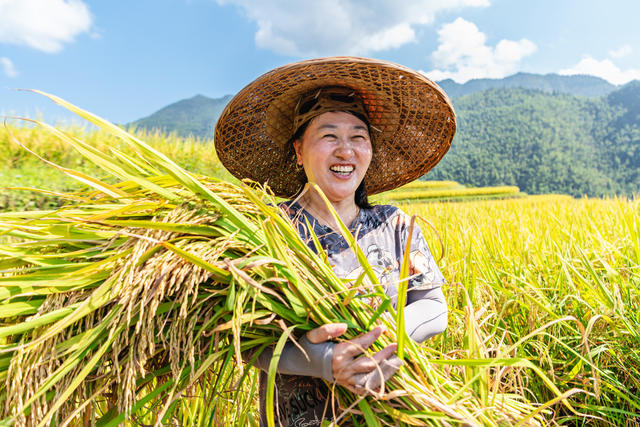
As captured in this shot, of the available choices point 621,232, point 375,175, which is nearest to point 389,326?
point 375,175

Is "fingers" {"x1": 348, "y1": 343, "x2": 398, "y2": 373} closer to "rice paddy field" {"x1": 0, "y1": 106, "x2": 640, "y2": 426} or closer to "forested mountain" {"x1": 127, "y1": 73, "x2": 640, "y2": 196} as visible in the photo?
"rice paddy field" {"x1": 0, "y1": 106, "x2": 640, "y2": 426}

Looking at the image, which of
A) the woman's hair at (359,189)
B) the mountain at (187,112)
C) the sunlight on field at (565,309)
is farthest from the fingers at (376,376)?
the mountain at (187,112)

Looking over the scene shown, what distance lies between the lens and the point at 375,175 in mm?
1836

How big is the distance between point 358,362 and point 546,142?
108 meters

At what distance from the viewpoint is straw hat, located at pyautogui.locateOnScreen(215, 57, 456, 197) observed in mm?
1334

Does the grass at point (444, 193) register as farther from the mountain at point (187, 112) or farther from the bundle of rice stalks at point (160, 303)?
the mountain at point (187, 112)

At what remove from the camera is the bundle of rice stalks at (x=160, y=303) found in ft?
1.99

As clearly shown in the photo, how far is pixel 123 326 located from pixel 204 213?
9.7 inches

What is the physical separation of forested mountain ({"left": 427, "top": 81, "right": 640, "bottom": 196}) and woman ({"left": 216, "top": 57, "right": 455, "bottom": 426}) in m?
72.6

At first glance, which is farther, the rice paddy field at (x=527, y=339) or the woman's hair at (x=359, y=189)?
the woman's hair at (x=359, y=189)

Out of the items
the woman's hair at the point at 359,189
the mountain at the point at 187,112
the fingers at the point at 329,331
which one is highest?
the mountain at the point at 187,112

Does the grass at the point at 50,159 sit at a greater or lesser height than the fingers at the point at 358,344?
greater

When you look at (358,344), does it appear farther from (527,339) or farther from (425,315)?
(527,339)

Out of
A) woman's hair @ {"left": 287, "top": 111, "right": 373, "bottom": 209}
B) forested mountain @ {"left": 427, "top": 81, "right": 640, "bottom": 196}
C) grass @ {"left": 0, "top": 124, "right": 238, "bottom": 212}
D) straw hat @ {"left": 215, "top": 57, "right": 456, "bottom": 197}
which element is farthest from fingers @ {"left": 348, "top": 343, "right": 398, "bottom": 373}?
forested mountain @ {"left": 427, "top": 81, "right": 640, "bottom": 196}
